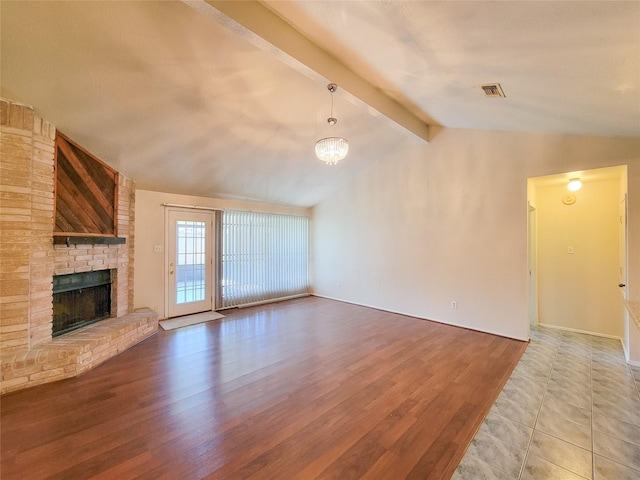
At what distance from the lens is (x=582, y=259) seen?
4.36 meters

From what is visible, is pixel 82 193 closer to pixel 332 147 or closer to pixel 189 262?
pixel 189 262

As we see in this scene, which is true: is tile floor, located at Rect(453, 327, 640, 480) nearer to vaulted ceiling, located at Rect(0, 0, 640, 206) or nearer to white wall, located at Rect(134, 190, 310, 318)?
vaulted ceiling, located at Rect(0, 0, 640, 206)

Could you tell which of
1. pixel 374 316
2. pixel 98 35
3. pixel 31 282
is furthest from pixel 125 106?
pixel 374 316

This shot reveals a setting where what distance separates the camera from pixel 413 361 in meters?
3.37

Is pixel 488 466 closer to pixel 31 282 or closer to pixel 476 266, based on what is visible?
pixel 476 266

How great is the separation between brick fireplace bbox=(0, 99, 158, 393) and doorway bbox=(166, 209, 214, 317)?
1.75 m

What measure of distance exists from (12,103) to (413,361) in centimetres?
523

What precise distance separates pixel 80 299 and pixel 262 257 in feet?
11.1

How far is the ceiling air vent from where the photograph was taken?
261 cm

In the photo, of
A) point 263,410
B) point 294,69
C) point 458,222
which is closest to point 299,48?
point 294,69

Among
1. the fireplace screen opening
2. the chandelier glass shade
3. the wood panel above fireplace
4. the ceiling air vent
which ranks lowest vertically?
the fireplace screen opening

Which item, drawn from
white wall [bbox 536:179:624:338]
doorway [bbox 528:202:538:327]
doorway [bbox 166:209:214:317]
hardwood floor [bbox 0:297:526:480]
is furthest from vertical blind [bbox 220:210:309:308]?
white wall [bbox 536:179:624:338]

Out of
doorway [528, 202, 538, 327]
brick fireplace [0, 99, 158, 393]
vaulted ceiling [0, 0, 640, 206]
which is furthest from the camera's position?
doorway [528, 202, 538, 327]

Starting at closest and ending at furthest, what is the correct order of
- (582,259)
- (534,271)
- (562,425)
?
1. (562,425)
2. (582,259)
3. (534,271)
